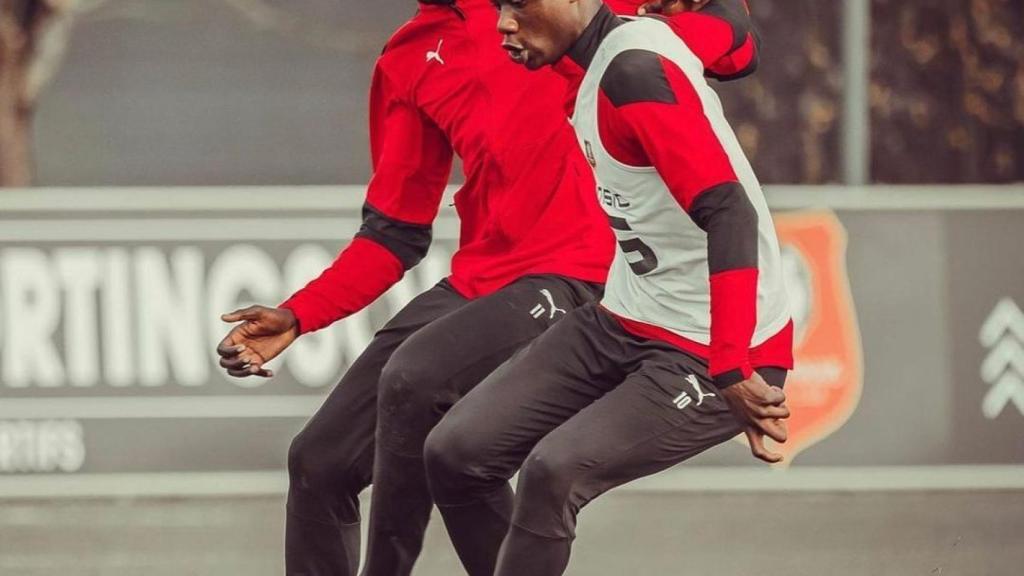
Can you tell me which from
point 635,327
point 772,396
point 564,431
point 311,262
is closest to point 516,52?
point 635,327

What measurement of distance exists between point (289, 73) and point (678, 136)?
445cm

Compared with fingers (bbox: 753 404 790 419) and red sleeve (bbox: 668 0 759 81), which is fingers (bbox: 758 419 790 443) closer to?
fingers (bbox: 753 404 790 419)

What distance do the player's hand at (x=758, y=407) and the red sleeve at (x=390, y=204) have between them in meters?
1.35

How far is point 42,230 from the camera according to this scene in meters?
7.75

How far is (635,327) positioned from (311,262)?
11.3ft

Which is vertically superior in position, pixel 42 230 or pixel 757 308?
pixel 757 308

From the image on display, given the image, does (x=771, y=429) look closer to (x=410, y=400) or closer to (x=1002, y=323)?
(x=410, y=400)

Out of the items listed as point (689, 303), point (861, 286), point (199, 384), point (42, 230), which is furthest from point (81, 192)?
point (689, 303)

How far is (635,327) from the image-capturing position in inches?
178

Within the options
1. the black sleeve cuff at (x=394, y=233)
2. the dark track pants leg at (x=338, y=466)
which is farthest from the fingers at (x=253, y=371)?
the black sleeve cuff at (x=394, y=233)

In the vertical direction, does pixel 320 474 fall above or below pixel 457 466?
below

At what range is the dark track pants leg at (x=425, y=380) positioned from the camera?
4781mm

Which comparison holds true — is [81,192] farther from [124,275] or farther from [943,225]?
[943,225]

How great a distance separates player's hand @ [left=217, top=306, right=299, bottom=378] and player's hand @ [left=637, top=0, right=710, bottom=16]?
1.15 m
